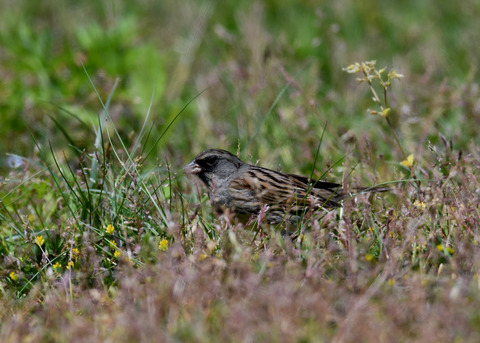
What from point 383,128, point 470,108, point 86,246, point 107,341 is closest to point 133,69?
point 383,128

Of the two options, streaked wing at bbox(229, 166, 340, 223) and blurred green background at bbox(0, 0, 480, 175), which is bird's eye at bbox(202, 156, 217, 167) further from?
blurred green background at bbox(0, 0, 480, 175)

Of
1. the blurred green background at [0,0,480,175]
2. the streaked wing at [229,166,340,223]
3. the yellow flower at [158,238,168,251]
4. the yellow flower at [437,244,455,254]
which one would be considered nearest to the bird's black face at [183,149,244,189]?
the streaked wing at [229,166,340,223]

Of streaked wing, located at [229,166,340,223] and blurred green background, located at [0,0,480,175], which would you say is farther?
blurred green background, located at [0,0,480,175]

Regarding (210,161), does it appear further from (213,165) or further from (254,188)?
(254,188)

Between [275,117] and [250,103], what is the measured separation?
37 cm

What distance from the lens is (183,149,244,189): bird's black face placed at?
4750 millimetres

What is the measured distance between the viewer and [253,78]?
21.5 feet

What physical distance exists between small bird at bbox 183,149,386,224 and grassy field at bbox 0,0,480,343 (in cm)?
13

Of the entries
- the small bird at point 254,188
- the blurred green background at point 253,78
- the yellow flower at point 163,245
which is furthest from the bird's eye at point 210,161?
the yellow flower at point 163,245

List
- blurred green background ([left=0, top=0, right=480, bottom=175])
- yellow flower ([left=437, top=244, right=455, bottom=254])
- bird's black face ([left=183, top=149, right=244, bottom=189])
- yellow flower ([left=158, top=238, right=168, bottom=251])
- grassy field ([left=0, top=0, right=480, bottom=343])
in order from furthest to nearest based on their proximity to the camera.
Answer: blurred green background ([left=0, top=0, right=480, bottom=175]) < bird's black face ([left=183, top=149, right=244, bottom=189]) < yellow flower ([left=158, top=238, right=168, bottom=251]) < yellow flower ([left=437, top=244, right=455, bottom=254]) < grassy field ([left=0, top=0, right=480, bottom=343])

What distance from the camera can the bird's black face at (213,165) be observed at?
4750 mm

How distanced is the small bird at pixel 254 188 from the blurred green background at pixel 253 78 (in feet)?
1.55

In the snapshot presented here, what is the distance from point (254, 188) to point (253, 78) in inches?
87.1

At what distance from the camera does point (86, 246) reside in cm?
371
